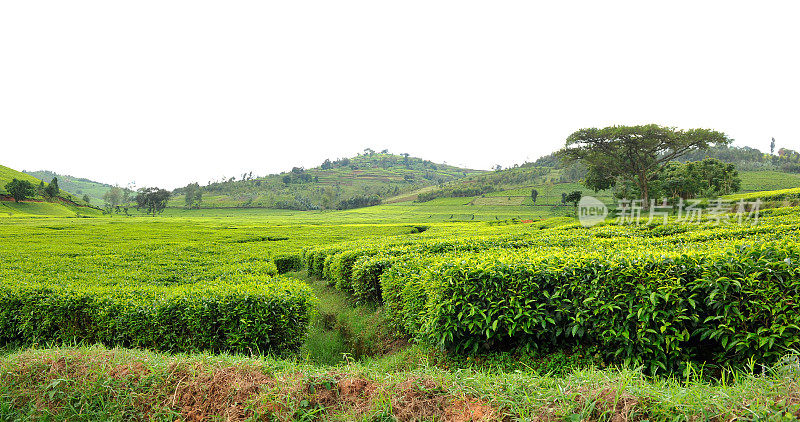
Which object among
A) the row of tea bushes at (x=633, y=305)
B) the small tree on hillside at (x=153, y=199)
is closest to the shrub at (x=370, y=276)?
the row of tea bushes at (x=633, y=305)

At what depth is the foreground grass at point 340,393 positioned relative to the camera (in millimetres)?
2359

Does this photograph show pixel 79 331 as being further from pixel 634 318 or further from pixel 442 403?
pixel 634 318

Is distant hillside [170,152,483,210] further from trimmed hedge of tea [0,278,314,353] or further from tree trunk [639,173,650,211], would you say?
trimmed hedge of tea [0,278,314,353]

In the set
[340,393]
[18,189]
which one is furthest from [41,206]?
[340,393]

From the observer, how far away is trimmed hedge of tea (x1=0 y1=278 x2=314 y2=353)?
525cm

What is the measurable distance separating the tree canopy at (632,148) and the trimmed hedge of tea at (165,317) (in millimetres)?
34566

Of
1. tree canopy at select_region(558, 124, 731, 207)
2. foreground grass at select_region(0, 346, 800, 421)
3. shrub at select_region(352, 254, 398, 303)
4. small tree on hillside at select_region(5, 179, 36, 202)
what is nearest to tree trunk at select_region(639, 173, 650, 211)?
tree canopy at select_region(558, 124, 731, 207)

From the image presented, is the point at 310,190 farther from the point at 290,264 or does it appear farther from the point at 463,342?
the point at 463,342

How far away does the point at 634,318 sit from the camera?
3832 millimetres

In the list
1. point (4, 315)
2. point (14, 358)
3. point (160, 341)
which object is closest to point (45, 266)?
point (4, 315)

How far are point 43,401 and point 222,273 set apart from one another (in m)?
5.07

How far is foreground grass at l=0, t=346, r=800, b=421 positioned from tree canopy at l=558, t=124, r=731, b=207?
→ 34.4 meters

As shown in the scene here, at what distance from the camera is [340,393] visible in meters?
3.06

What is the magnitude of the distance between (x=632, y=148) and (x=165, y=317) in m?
38.9
